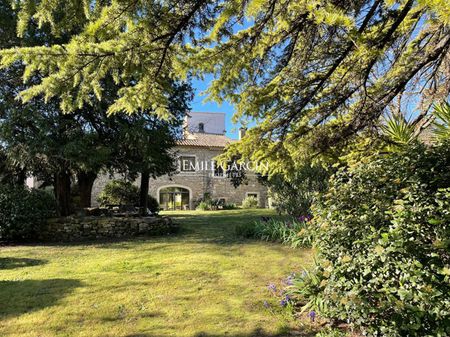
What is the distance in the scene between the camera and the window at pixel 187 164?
27.4 meters

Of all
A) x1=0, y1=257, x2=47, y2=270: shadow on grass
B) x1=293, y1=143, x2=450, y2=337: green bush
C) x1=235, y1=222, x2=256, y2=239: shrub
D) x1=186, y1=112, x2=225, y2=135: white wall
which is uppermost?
x1=186, y1=112, x2=225, y2=135: white wall

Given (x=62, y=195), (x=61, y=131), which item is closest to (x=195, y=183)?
(x=62, y=195)

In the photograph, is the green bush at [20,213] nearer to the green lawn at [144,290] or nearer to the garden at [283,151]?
the green lawn at [144,290]

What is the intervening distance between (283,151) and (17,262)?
592 centimetres

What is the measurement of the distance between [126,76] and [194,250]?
17.7ft

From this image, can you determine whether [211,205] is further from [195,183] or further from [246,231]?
[246,231]

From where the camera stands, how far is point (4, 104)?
9305mm

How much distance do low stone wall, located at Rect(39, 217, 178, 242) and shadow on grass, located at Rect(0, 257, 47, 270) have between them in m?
2.71

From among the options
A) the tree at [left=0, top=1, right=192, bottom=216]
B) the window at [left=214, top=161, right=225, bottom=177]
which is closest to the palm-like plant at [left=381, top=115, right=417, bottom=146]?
the window at [left=214, top=161, right=225, bottom=177]

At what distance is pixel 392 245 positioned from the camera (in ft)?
8.64

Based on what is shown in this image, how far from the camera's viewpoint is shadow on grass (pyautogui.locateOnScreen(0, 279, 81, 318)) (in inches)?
168

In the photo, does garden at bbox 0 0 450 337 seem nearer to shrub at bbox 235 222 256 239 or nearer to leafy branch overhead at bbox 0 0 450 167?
leafy branch overhead at bbox 0 0 450 167

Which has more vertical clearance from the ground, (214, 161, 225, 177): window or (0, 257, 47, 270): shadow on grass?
(214, 161, 225, 177): window

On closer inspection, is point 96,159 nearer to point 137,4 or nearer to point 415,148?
point 137,4
